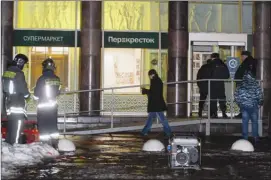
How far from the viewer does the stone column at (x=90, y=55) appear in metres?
20.1

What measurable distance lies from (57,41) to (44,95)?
9.10 metres

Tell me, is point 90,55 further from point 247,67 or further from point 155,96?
point 247,67

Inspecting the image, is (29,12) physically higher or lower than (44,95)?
higher

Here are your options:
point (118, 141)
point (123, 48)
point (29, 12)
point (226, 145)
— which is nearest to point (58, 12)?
point (29, 12)

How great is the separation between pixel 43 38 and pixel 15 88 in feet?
31.1

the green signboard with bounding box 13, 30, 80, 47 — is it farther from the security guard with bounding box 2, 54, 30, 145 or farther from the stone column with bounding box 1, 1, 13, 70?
the security guard with bounding box 2, 54, 30, 145

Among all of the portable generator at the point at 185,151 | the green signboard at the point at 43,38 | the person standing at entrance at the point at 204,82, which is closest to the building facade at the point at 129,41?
the green signboard at the point at 43,38

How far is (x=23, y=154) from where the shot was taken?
1098 centimetres

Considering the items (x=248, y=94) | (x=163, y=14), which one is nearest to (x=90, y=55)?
(x=163, y=14)

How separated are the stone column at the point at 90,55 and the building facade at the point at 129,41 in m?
0.03

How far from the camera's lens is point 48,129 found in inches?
483

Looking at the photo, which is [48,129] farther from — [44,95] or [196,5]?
[196,5]

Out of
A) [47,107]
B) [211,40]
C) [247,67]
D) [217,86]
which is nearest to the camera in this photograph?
[47,107]

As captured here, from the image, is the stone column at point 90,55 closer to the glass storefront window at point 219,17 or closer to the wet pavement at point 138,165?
the glass storefront window at point 219,17
